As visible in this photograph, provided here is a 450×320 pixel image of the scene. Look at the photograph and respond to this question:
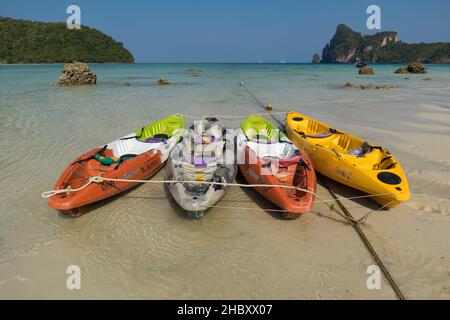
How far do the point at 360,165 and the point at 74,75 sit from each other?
32272 mm

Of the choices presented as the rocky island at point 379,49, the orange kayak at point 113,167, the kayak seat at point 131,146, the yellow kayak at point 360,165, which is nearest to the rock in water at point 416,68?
the yellow kayak at point 360,165

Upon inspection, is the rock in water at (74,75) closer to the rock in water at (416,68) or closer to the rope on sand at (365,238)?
the rope on sand at (365,238)

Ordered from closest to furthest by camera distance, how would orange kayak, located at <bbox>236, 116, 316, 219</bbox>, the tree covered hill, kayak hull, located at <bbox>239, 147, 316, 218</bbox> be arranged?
kayak hull, located at <bbox>239, 147, 316, 218</bbox>
orange kayak, located at <bbox>236, 116, 316, 219</bbox>
the tree covered hill

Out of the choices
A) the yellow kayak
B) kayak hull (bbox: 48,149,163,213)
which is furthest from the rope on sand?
kayak hull (bbox: 48,149,163,213)

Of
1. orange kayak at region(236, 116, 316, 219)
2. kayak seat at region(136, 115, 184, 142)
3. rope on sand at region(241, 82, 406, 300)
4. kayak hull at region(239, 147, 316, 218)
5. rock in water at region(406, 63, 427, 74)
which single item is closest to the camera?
rope on sand at region(241, 82, 406, 300)

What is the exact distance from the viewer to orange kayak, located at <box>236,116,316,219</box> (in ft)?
17.8

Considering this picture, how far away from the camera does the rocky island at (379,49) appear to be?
13575 cm

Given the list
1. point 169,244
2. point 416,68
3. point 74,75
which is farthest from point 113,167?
point 416,68

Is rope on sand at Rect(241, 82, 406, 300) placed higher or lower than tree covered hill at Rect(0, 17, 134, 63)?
lower

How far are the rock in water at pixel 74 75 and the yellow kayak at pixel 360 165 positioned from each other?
29.4 m

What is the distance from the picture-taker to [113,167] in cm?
682

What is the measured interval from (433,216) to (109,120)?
13.5 meters

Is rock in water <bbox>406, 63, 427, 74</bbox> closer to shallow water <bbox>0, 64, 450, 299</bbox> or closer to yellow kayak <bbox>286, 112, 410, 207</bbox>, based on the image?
shallow water <bbox>0, 64, 450, 299</bbox>

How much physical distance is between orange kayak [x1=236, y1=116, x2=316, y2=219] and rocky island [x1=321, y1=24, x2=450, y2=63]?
158 meters
